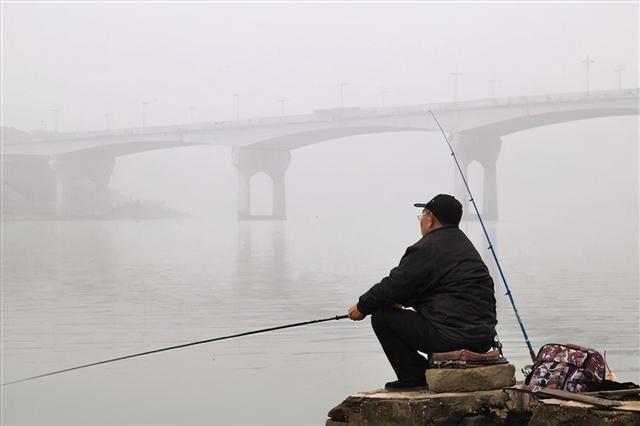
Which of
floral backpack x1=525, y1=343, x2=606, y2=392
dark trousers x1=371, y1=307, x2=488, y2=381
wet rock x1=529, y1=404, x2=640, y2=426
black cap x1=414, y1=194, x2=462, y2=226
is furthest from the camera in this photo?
black cap x1=414, y1=194, x2=462, y2=226

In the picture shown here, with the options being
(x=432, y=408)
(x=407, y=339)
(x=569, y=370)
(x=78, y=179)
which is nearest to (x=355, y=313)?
(x=407, y=339)

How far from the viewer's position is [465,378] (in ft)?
14.9

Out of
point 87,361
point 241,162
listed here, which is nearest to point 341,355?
point 87,361

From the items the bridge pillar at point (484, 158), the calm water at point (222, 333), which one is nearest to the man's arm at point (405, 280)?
the calm water at point (222, 333)

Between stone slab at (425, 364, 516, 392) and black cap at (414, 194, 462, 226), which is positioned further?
black cap at (414, 194, 462, 226)

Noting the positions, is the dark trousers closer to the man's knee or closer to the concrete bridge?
the man's knee

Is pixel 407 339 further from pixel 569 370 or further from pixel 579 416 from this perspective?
pixel 579 416

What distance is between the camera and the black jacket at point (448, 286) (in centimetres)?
452

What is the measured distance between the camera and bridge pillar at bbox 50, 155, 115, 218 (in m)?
85.2

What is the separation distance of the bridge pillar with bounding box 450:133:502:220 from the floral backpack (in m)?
59.2

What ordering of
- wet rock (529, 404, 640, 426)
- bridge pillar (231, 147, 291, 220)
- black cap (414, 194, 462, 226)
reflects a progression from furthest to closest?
bridge pillar (231, 147, 291, 220), black cap (414, 194, 462, 226), wet rock (529, 404, 640, 426)

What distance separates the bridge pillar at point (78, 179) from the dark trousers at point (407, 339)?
8264 centimetres

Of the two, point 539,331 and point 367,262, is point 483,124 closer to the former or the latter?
point 367,262

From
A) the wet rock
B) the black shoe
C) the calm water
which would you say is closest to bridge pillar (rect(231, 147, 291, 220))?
the calm water
